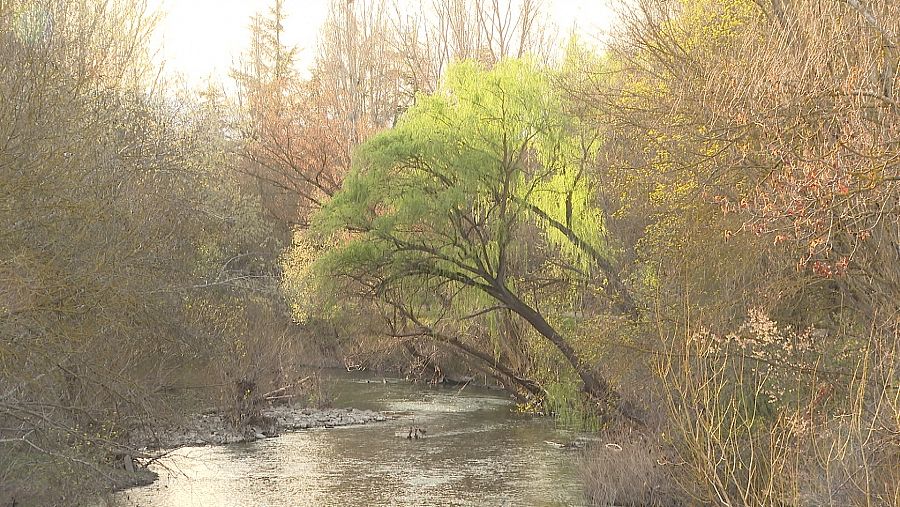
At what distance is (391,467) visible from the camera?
19562 mm

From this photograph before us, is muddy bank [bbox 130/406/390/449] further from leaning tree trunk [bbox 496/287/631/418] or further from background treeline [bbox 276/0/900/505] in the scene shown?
leaning tree trunk [bbox 496/287/631/418]

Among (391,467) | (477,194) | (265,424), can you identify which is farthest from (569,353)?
(265,424)

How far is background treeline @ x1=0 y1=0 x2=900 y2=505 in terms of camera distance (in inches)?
352

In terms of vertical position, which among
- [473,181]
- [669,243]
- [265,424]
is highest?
[473,181]

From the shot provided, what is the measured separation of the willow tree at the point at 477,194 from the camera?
2166 cm

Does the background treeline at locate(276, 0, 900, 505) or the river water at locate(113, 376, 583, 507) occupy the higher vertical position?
the background treeline at locate(276, 0, 900, 505)

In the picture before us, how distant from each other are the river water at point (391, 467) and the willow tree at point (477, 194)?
2.74 meters

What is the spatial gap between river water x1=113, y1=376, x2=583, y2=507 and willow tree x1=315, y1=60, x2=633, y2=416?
2.74 metres

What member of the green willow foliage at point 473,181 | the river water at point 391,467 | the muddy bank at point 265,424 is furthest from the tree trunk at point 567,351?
the muddy bank at point 265,424

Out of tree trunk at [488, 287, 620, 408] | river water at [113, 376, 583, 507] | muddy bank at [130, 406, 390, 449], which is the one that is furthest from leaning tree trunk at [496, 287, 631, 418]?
muddy bank at [130, 406, 390, 449]

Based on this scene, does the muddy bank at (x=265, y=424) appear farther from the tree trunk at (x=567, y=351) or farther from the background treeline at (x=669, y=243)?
the tree trunk at (x=567, y=351)

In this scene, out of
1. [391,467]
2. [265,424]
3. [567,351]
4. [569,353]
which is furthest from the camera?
[265,424]

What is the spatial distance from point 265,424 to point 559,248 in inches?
320

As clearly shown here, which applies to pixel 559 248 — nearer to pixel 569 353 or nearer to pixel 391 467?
pixel 569 353
